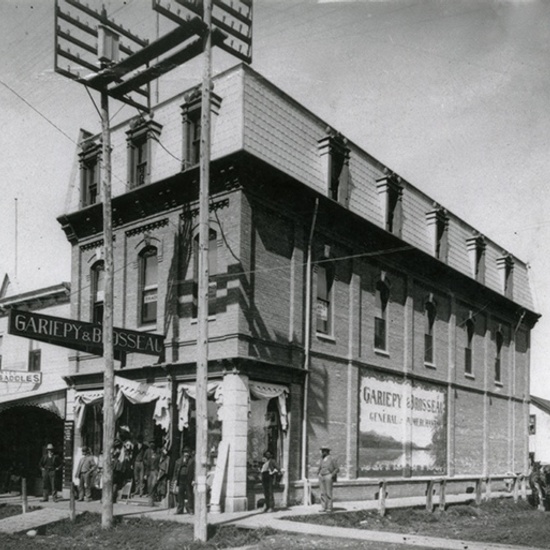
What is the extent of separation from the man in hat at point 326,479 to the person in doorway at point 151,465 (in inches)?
172

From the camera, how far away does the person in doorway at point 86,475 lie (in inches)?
821

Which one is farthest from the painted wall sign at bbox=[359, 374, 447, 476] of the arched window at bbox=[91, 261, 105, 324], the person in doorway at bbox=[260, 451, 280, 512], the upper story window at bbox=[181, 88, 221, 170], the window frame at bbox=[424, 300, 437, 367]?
the upper story window at bbox=[181, 88, 221, 170]

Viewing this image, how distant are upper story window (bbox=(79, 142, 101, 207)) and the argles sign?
5981 mm

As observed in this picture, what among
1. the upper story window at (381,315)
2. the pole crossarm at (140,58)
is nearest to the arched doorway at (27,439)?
the upper story window at (381,315)

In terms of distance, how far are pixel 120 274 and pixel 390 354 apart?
949 cm

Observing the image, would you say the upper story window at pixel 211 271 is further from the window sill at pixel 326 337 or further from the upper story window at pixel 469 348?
the upper story window at pixel 469 348

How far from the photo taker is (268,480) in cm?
1767

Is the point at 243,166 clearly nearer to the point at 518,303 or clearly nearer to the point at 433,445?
the point at 433,445

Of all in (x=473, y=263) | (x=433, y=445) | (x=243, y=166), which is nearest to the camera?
(x=243, y=166)

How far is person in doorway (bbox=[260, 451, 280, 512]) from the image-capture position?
1764cm

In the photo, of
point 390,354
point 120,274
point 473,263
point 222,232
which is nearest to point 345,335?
point 390,354

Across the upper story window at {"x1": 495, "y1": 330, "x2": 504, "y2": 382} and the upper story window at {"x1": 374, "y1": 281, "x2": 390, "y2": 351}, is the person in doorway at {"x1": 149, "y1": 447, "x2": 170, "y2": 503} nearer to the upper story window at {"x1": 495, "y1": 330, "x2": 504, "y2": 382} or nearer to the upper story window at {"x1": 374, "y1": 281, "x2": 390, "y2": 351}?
the upper story window at {"x1": 374, "y1": 281, "x2": 390, "y2": 351}

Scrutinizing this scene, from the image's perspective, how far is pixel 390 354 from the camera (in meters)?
25.1

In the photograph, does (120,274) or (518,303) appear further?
(518,303)
